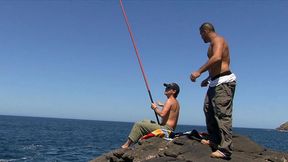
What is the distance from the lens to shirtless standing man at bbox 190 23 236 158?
7.91 metres

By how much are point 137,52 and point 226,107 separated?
4145 mm

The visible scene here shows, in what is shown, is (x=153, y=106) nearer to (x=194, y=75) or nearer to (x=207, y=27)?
(x=194, y=75)

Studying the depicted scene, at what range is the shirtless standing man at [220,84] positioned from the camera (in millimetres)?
7906

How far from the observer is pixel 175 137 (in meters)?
9.75

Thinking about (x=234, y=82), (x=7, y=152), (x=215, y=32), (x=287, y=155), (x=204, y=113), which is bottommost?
(x=7, y=152)

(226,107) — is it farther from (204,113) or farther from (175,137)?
(175,137)

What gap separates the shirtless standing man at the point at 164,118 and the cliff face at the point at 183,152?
1.22ft

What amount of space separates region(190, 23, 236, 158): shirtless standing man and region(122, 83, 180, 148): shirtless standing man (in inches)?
73.3

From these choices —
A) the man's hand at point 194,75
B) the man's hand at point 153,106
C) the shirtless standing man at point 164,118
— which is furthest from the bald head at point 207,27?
the man's hand at point 153,106

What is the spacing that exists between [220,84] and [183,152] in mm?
1799

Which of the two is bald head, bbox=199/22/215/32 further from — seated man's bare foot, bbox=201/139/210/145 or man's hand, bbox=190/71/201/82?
seated man's bare foot, bbox=201/139/210/145

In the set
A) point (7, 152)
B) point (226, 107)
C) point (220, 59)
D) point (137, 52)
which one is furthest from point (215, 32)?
point (7, 152)

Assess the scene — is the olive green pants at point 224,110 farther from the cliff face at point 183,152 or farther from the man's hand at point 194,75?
the man's hand at point 194,75

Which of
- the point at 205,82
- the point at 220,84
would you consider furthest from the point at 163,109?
the point at 220,84
